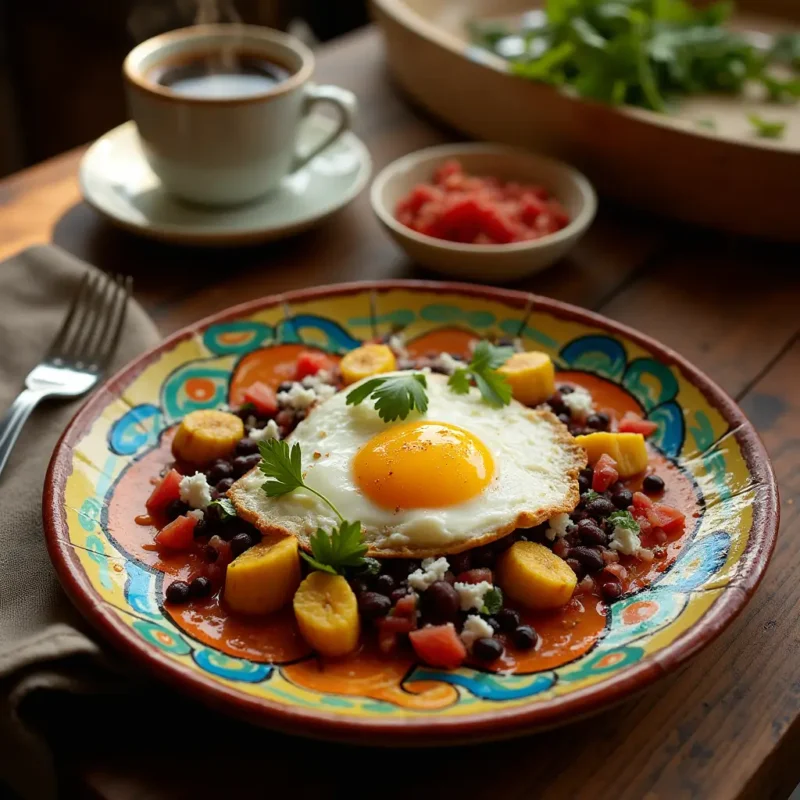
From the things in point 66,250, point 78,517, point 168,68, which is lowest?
point 66,250

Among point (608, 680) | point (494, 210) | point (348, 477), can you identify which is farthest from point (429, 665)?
point (494, 210)

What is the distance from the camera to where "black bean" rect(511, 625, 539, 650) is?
217cm

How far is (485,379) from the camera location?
280 centimetres

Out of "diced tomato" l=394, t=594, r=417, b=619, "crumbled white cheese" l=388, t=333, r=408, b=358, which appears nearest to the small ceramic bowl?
"crumbled white cheese" l=388, t=333, r=408, b=358

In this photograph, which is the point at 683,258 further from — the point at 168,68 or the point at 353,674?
the point at 353,674

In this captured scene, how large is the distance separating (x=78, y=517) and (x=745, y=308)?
256 cm

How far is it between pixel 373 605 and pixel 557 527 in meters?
0.53

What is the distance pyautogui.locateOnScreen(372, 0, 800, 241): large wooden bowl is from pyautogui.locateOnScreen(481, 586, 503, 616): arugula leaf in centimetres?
232

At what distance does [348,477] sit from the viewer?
2529 mm

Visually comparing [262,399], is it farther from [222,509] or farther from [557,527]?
[557,527]

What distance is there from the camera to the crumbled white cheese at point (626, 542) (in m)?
2.42

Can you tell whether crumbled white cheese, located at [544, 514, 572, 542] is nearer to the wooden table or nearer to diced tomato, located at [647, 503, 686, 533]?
diced tomato, located at [647, 503, 686, 533]

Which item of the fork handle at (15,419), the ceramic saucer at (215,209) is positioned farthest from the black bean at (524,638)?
the ceramic saucer at (215,209)

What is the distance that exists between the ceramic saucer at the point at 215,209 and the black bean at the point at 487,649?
2132 mm
